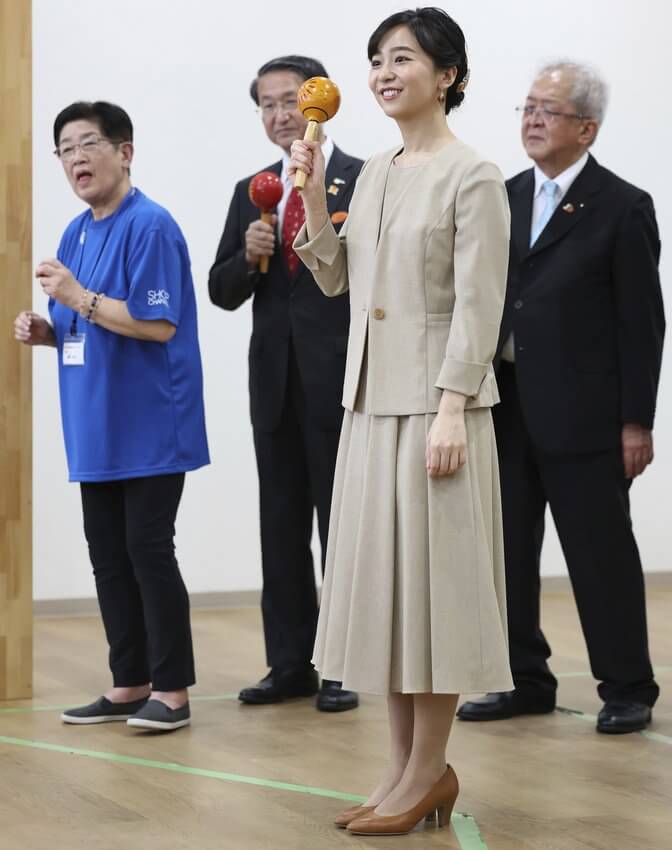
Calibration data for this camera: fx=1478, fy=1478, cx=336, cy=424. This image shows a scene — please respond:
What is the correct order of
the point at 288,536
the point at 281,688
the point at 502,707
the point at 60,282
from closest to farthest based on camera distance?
1. the point at 60,282
2. the point at 502,707
3. the point at 281,688
4. the point at 288,536

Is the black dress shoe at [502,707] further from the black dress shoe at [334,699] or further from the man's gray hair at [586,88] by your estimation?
the man's gray hair at [586,88]

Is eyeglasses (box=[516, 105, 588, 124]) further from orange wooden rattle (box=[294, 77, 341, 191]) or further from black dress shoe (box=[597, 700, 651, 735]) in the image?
black dress shoe (box=[597, 700, 651, 735])

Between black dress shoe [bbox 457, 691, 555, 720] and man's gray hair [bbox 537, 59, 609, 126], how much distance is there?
1553mm

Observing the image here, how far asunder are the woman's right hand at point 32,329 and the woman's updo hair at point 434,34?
56.0 inches

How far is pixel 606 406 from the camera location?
382 cm

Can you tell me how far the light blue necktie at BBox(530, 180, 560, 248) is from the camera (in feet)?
12.9

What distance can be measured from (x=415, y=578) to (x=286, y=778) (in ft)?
2.53

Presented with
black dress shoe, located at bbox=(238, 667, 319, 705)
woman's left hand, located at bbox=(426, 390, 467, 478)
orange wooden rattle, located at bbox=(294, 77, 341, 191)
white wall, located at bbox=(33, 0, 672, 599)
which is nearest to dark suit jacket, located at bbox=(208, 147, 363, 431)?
black dress shoe, located at bbox=(238, 667, 319, 705)

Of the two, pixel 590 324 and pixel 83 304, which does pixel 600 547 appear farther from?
pixel 83 304

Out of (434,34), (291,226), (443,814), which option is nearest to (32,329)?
(291,226)

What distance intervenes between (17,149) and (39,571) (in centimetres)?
219

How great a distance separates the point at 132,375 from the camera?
374 cm

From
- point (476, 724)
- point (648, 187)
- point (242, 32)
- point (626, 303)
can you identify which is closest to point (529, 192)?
point (626, 303)

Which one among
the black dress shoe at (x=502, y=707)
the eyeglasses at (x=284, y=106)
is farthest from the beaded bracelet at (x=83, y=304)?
the black dress shoe at (x=502, y=707)
